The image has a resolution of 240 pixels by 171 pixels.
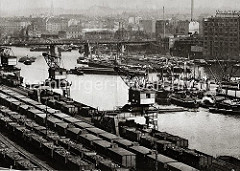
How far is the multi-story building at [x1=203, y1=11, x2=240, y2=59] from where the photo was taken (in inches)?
1076

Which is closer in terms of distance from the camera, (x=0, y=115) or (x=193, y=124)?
(x=0, y=115)

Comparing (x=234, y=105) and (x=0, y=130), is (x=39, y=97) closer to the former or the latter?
(x=0, y=130)

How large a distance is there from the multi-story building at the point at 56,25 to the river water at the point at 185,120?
982 inches

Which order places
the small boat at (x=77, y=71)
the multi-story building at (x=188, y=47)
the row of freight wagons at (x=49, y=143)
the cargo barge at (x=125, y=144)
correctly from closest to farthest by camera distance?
the row of freight wagons at (x=49, y=143)
the cargo barge at (x=125, y=144)
the small boat at (x=77, y=71)
the multi-story building at (x=188, y=47)

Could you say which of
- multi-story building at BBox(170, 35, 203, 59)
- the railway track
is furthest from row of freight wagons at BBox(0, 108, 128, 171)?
multi-story building at BBox(170, 35, 203, 59)

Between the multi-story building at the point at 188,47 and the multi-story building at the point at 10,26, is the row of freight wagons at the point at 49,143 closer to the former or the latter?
the multi-story building at the point at 188,47

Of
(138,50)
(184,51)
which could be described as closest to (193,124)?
(184,51)

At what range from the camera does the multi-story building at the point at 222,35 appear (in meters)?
27.3

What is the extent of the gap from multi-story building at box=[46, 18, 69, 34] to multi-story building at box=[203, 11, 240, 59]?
20.4 m

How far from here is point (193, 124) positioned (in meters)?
12.5

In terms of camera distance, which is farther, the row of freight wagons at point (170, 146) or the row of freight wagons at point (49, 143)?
the row of freight wagons at point (170, 146)

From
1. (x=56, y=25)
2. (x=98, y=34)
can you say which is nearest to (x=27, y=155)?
(x=98, y=34)

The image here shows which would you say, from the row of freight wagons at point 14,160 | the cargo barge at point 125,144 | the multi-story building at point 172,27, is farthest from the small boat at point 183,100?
the multi-story building at point 172,27

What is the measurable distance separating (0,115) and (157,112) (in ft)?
15.0
